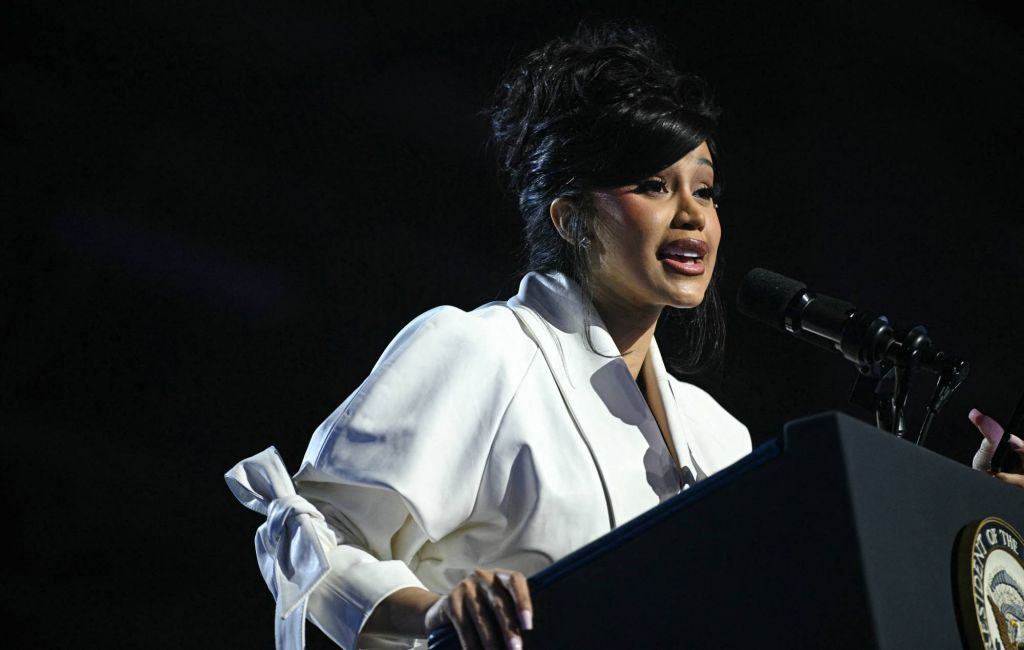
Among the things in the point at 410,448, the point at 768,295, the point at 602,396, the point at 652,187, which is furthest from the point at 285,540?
the point at 652,187

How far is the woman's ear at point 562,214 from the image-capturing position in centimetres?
156

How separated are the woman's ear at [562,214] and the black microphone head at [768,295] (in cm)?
35

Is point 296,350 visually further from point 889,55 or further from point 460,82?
point 889,55

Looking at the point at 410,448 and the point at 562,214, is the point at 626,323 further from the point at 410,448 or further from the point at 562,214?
the point at 410,448

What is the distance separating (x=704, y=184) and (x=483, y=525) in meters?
0.58

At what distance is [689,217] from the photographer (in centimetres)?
147

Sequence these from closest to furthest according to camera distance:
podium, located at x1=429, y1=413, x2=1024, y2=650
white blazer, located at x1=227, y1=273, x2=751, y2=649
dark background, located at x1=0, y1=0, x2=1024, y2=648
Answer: podium, located at x1=429, y1=413, x2=1024, y2=650
white blazer, located at x1=227, y1=273, x2=751, y2=649
dark background, located at x1=0, y1=0, x2=1024, y2=648

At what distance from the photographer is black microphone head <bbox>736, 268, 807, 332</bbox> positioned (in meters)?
1.21

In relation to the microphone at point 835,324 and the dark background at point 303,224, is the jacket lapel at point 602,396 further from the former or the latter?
the dark background at point 303,224

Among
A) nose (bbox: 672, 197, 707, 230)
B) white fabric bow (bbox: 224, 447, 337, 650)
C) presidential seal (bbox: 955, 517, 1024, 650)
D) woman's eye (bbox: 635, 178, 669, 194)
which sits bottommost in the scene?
presidential seal (bbox: 955, 517, 1024, 650)

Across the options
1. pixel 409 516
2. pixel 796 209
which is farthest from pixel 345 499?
pixel 796 209

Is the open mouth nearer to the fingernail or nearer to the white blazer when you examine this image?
the white blazer

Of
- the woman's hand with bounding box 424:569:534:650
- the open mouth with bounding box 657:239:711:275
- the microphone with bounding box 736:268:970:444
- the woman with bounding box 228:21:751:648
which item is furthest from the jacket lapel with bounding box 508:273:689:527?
the woman's hand with bounding box 424:569:534:650

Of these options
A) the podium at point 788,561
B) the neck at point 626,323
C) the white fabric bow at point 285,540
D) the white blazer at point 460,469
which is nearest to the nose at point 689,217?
the neck at point 626,323
